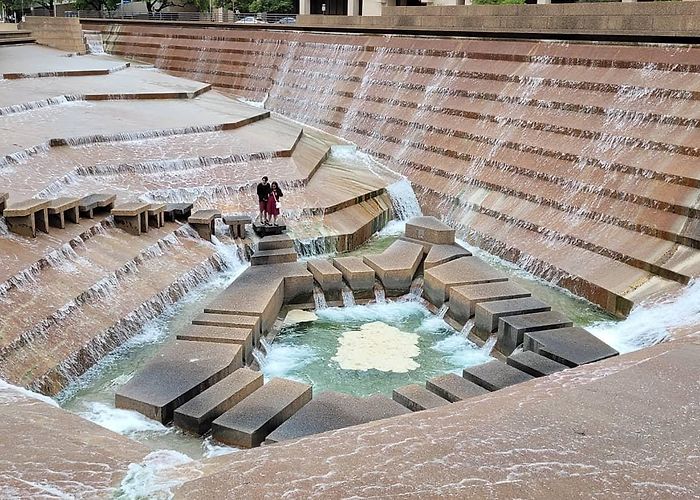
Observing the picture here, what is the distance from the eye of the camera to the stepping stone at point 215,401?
6.46m

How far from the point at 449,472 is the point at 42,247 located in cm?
654

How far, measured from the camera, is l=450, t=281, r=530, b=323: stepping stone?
9.14 meters

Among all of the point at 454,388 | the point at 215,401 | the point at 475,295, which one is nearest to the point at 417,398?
the point at 454,388

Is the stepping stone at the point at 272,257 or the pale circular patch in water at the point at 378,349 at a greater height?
the stepping stone at the point at 272,257

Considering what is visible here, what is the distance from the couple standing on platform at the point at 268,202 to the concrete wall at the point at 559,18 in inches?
263

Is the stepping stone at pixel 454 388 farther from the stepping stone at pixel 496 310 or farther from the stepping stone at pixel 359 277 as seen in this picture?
the stepping stone at pixel 359 277

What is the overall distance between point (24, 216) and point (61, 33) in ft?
75.5

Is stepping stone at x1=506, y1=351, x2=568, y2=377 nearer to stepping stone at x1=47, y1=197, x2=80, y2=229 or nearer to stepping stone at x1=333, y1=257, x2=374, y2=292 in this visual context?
stepping stone at x1=333, y1=257, x2=374, y2=292

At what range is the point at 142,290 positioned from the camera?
9336 millimetres

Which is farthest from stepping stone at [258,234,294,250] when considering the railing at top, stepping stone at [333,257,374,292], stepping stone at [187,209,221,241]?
the railing at top

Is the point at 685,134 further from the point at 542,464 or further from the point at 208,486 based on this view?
the point at 208,486

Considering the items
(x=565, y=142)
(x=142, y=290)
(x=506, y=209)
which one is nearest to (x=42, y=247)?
(x=142, y=290)

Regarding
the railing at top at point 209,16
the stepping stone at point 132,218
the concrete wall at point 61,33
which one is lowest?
the stepping stone at point 132,218

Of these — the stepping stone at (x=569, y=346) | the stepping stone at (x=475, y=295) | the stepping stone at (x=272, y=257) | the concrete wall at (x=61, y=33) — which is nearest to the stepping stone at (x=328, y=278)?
the stepping stone at (x=272, y=257)
